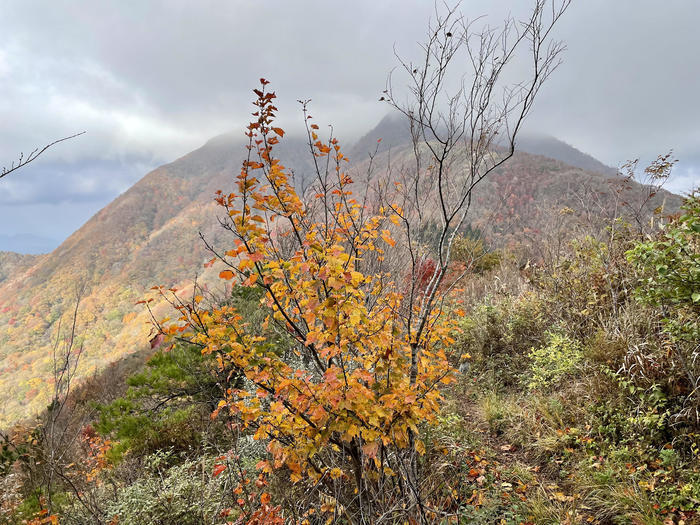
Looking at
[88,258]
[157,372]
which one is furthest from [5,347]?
[157,372]

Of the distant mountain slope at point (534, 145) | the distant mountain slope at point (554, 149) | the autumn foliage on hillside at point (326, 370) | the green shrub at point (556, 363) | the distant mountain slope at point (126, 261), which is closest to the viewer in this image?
the autumn foliage on hillside at point (326, 370)

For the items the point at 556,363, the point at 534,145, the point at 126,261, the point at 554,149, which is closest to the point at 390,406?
the point at 556,363

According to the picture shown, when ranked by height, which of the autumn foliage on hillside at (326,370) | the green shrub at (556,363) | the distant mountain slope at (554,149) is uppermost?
the distant mountain slope at (554,149)

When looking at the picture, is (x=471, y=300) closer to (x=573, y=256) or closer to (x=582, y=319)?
(x=573, y=256)

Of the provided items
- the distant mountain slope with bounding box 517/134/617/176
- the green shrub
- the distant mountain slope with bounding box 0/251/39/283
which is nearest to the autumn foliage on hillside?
the green shrub

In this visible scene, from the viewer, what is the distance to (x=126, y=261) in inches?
2394

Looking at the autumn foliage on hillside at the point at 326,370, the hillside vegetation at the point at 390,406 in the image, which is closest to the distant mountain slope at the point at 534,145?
the hillside vegetation at the point at 390,406

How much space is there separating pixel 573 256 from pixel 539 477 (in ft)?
14.4

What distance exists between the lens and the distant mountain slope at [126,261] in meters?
32.2

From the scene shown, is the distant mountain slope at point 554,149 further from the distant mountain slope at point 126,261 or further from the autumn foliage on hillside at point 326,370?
the autumn foliage on hillside at point 326,370

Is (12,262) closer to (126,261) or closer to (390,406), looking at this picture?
(126,261)

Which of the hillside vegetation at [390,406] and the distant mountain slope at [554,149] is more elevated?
the distant mountain slope at [554,149]

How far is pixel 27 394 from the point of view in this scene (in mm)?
32562

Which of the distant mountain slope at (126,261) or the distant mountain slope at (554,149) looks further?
the distant mountain slope at (554,149)
